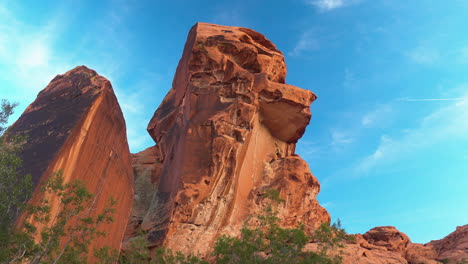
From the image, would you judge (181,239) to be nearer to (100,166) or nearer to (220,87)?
(100,166)

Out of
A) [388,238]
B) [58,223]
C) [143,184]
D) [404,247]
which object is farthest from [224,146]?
[404,247]

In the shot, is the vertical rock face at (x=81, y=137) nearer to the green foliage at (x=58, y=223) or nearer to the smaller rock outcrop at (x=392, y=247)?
the green foliage at (x=58, y=223)

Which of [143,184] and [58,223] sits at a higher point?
[143,184]

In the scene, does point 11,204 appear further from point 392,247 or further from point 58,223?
point 392,247

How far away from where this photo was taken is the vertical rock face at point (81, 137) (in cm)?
2214

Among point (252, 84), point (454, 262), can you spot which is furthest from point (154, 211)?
point (454, 262)

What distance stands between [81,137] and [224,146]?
53.5 feet

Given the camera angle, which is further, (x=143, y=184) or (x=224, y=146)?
(x=143, y=184)

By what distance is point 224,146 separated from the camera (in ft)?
126

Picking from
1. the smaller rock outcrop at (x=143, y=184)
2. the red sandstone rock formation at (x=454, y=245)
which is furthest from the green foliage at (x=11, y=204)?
the red sandstone rock formation at (x=454, y=245)

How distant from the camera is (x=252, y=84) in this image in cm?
4241

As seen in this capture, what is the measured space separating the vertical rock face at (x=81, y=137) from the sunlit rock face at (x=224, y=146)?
7461 millimetres

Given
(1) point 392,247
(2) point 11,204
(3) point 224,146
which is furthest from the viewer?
(1) point 392,247

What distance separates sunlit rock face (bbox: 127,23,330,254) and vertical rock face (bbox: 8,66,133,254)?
7.46 meters
